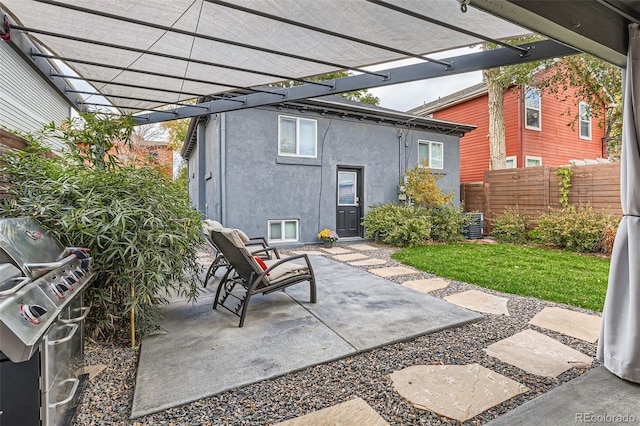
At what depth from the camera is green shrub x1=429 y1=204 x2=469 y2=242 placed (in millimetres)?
9039

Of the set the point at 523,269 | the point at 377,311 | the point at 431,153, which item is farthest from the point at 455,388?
the point at 431,153

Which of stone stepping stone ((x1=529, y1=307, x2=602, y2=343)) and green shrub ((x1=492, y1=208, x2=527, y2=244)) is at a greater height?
green shrub ((x1=492, y1=208, x2=527, y2=244))

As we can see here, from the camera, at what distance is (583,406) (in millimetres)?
1757

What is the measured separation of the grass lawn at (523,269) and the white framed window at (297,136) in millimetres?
3680

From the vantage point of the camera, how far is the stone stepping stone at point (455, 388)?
182cm

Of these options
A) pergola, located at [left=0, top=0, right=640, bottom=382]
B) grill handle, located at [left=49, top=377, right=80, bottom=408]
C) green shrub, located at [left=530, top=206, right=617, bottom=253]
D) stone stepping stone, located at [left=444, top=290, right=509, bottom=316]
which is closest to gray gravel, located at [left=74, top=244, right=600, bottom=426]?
grill handle, located at [left=49, top=377, right=80, bottom=408]

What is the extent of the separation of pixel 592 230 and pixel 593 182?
161cm

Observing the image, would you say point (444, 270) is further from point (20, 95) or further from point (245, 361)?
point (20, 95)

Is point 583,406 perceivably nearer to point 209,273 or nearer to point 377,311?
point 377,311

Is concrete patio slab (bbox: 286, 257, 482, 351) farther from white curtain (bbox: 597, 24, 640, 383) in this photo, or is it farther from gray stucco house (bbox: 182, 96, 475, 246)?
gray stucco house (bbox: 182, 96, 475, 246)

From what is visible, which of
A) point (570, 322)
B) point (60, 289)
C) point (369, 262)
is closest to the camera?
point (60, 289)

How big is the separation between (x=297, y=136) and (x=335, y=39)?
5.42 m

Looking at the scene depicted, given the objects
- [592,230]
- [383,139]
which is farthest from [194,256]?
[592,230]

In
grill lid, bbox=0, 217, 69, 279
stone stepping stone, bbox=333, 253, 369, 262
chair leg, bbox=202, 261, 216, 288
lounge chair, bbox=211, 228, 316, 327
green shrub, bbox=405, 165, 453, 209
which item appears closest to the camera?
grill lid, bbox=0, 217, 69, 279
